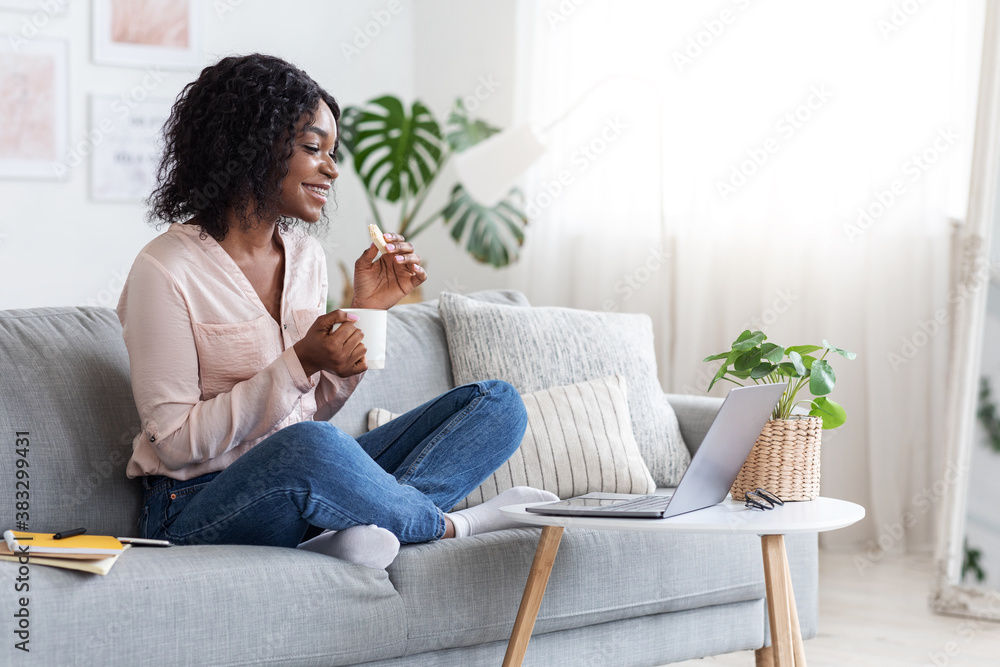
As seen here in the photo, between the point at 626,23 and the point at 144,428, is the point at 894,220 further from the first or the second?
the point at 144,428

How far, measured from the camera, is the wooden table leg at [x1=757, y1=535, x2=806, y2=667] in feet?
4.63

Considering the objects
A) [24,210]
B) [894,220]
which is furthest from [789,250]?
[24,210]

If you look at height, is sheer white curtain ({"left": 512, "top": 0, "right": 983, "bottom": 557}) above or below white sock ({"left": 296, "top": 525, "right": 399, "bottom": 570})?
above

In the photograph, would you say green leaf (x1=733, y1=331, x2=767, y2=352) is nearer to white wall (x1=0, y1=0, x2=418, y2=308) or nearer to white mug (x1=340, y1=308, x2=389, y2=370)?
white mug (x1=340, y1=308, x2=389, y2=370)

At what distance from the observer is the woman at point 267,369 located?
1.47 meters

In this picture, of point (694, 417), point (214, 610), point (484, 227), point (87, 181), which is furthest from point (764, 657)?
point (87, 181)

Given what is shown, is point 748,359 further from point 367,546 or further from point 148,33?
point 148,33

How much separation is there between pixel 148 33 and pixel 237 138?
2.30 m

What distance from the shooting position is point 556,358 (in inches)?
86.7

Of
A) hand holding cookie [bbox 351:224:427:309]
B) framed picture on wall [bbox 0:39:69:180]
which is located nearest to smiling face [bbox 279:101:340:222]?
hand holding cookie [bbox 351:224:427:309]

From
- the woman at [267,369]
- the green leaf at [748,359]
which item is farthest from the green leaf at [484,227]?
the green leaf at [748,359]

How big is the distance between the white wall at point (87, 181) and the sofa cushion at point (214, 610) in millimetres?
2365

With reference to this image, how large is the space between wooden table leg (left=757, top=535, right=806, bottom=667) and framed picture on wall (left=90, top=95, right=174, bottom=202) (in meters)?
2.79

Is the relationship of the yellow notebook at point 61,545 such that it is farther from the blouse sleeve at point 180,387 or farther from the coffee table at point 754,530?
the coffee table at point 754,530
